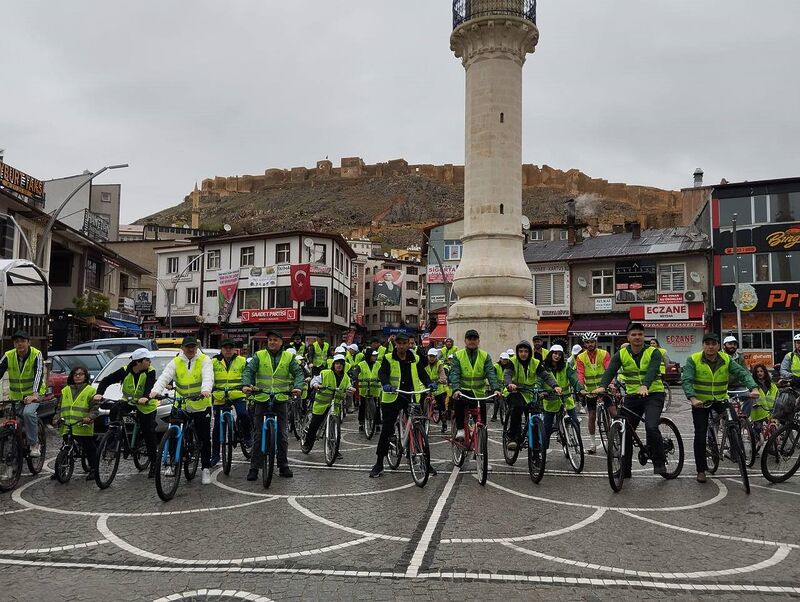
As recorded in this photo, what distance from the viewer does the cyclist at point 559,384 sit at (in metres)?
9.66

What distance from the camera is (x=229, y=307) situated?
167 ft

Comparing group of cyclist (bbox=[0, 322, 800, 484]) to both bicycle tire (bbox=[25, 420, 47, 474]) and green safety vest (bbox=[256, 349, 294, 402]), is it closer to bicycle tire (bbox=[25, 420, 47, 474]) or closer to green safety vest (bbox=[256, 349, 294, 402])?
green safety vest (bbox=[256, 349, 294, 402])

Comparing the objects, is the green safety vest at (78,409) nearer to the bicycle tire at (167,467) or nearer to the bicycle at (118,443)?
the bicycle at (118,443)

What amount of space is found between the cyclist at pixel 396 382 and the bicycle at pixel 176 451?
245 centimetres

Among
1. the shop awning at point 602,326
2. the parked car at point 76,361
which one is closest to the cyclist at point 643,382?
the parked car at point 76,361

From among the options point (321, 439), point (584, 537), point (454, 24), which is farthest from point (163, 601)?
point (454, 24)

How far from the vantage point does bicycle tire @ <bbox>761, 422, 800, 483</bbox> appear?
8.81m

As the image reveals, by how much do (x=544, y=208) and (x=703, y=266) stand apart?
4262 inches

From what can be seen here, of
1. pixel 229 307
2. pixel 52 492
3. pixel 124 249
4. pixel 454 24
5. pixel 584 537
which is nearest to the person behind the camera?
pixel 584 537

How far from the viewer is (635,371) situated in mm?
9086

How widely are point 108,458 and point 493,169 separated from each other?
16521 mm

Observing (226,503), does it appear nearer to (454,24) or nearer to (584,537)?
(584,537)

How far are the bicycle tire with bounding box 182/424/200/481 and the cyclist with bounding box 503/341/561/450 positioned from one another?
444 centimetres

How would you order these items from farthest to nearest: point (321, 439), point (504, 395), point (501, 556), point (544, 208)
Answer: point (544, 208) < point (321, 439) < point (504, 395) < point (501, 556)
